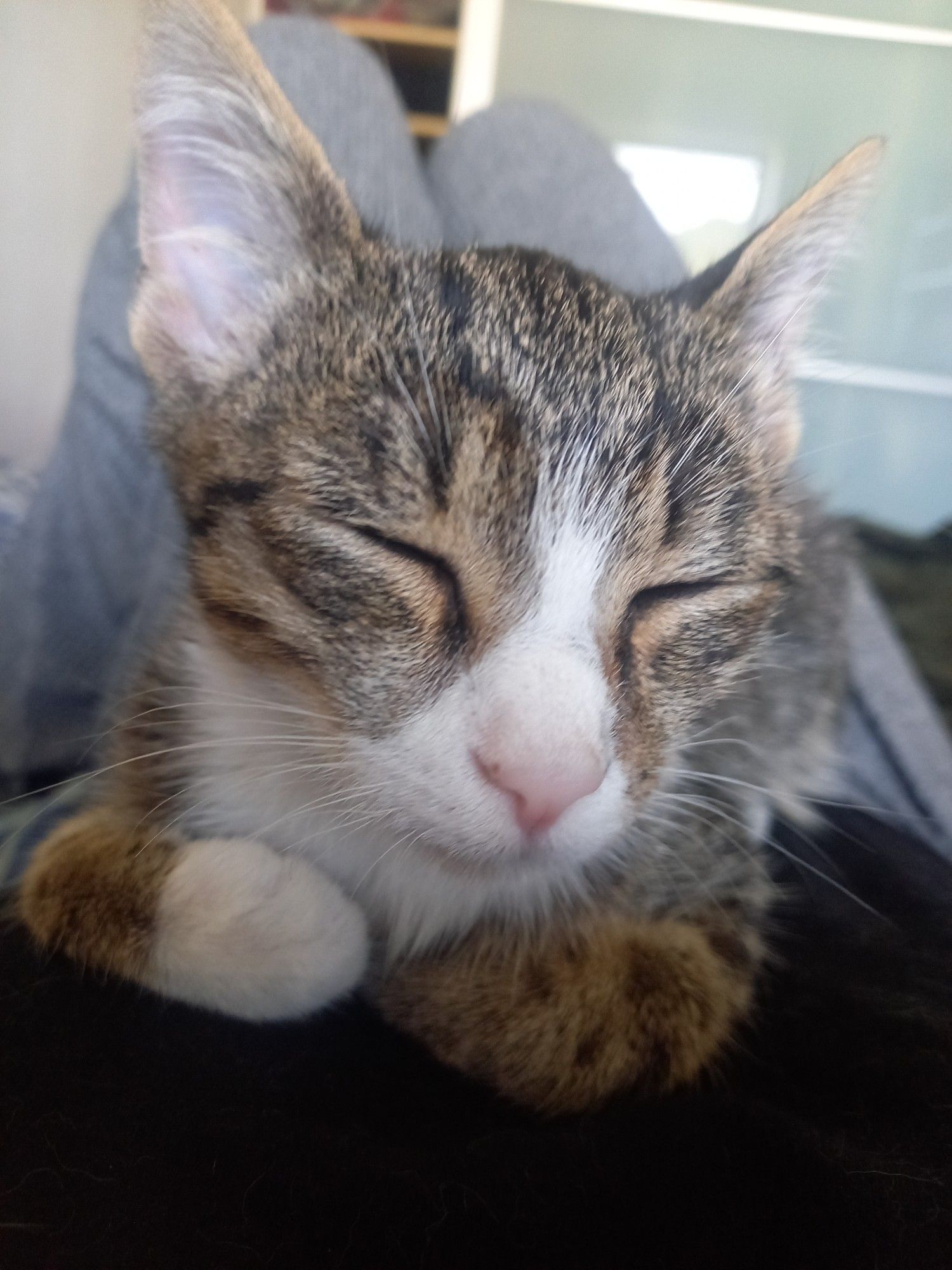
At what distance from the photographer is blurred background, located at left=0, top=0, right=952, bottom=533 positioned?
1486 millimetres

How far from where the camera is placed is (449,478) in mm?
483

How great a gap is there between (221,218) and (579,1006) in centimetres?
60

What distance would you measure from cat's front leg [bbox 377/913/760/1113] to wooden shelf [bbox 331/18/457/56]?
2170 mm

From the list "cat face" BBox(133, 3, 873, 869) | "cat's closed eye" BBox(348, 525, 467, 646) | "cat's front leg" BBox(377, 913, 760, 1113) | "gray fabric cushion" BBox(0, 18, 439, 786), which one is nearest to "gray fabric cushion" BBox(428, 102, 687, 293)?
"gray fabric cushion" BBox(0, 18, 439, 786)

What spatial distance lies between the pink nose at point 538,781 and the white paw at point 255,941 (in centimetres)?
18

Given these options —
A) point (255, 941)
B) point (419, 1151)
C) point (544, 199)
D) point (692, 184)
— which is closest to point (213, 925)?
point (255, 941)

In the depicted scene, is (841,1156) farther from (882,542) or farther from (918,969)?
(882,542)

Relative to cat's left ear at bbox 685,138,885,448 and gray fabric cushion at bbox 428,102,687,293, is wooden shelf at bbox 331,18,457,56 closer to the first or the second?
gray fabric cushion at bbox 428,102,687,293

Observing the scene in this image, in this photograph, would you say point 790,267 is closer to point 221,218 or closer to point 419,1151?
point 221,218

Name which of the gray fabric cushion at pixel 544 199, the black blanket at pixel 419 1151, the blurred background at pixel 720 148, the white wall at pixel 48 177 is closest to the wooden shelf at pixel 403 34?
the blurred background at pixel 720 148

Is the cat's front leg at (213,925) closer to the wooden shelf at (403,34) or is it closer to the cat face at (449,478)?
the cat face at (449,478)

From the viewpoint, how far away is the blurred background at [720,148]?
1.49 metres

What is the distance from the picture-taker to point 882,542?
1.52m

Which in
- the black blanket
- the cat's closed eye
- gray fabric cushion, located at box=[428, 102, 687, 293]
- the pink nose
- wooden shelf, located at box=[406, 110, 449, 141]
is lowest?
the black blanket
